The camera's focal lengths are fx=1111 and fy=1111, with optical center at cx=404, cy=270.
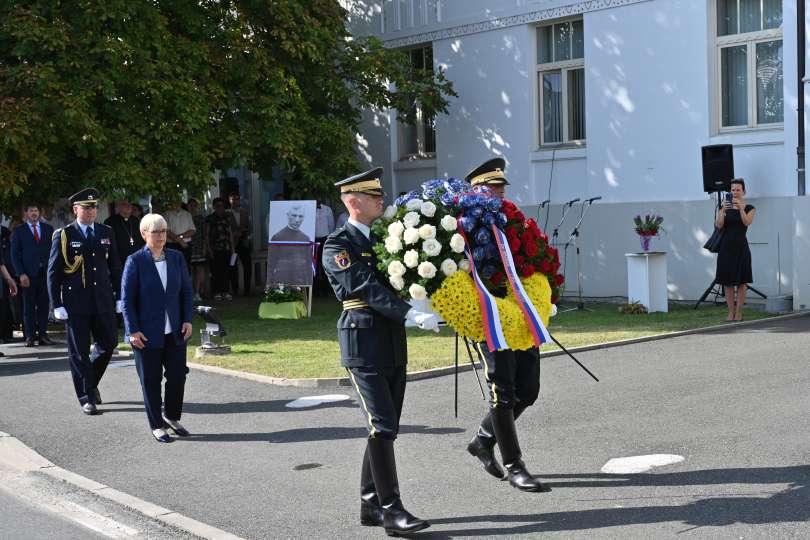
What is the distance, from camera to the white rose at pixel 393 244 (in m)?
6.46

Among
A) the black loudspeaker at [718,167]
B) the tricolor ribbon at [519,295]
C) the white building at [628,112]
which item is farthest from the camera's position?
the white building at [628,112]

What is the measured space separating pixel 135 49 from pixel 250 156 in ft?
9.03

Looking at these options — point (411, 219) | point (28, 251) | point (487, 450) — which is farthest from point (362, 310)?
point (28, 251)

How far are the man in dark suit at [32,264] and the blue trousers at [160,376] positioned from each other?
7478mm

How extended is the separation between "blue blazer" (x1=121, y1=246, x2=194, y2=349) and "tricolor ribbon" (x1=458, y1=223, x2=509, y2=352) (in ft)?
11.2

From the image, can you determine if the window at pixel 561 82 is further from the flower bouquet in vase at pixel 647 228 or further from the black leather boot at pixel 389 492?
the black leather boot at pixel 389 492

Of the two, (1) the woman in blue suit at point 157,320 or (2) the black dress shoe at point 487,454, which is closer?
(2) the black dress shoe at point 487,454

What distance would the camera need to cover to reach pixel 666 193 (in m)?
19.5

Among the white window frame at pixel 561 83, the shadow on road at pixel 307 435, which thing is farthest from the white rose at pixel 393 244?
the white window frame at pixel 561 83

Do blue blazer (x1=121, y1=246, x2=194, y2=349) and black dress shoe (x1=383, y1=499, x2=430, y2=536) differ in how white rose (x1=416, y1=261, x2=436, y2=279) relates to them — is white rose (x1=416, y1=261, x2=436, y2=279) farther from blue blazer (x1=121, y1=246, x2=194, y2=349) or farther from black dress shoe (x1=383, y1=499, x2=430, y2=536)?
blue blazer (x1=121, y1=246, x2=194, y2=349)

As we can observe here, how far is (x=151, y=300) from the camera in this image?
30.1ft

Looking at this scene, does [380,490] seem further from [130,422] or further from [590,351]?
[590,351]

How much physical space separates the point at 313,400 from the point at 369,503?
416 centimetres

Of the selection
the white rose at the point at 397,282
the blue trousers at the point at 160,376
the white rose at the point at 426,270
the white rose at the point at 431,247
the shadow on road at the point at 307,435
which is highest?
the white rose at the point at 431,247
